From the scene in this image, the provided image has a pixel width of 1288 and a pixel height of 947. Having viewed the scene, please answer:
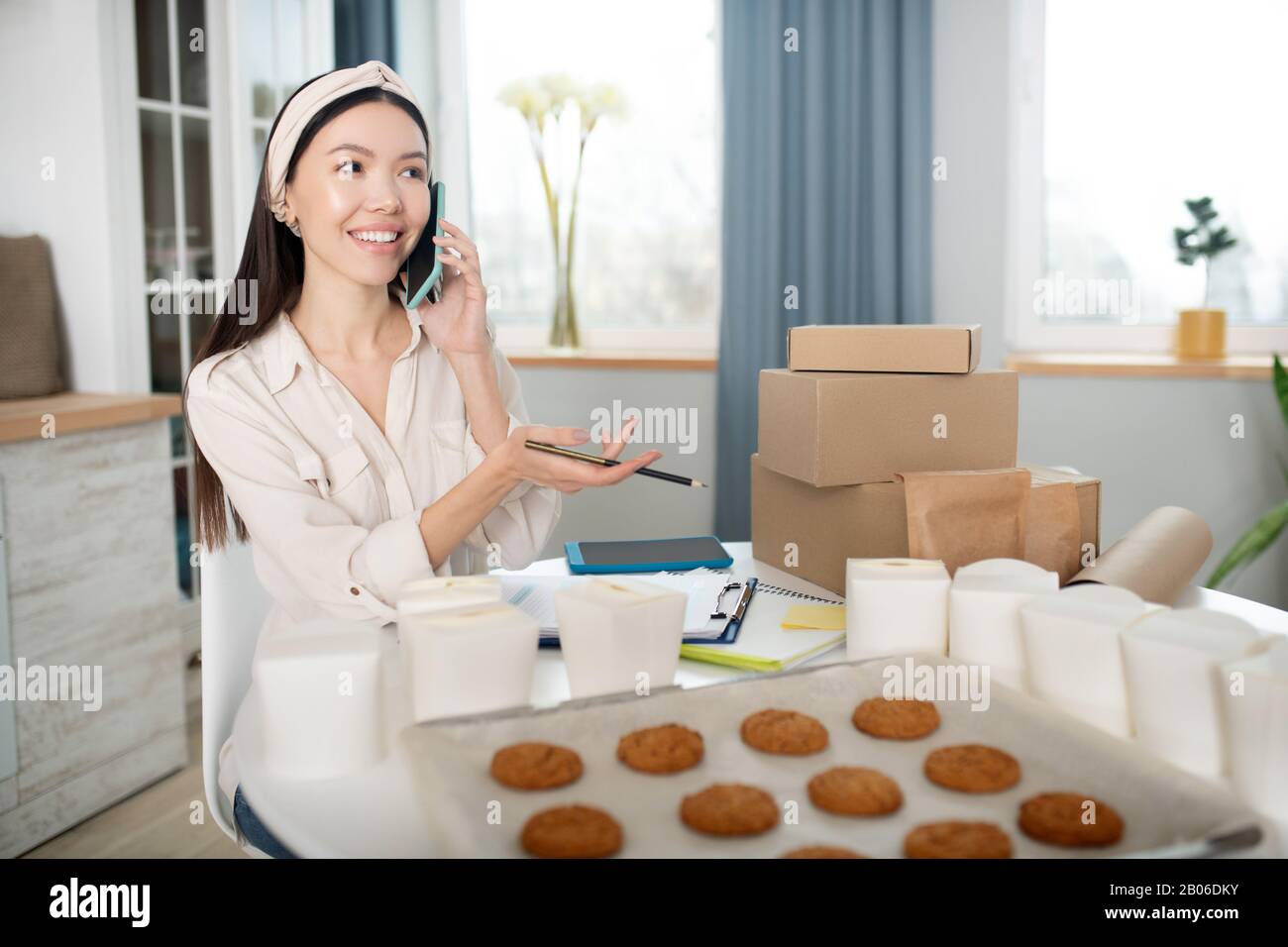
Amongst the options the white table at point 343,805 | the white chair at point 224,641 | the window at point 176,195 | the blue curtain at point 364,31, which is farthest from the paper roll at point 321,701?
the blue curtain at point 364,31

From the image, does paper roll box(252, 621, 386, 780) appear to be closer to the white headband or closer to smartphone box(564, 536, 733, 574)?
smartphone box(564, 536, 733, 574)

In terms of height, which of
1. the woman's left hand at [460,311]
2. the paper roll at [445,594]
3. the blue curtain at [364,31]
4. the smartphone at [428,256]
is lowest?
the paper roll at [445,594]

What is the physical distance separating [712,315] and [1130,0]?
140 cm

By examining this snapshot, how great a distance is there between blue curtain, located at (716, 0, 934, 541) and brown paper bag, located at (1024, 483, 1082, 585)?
5.15ft

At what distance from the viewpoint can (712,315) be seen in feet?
10.8

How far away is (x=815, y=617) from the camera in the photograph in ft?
3.99

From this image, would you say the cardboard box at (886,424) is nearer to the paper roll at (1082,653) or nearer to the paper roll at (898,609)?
the paper roll at (898,609)

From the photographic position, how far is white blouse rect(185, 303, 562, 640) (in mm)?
1279

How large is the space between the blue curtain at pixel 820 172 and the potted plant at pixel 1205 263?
0.66 m

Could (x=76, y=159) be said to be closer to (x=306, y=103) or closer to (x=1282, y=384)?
(x=306, y=103)

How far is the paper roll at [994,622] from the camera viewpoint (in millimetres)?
911

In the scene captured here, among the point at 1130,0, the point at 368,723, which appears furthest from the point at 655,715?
the point at 1130,0
